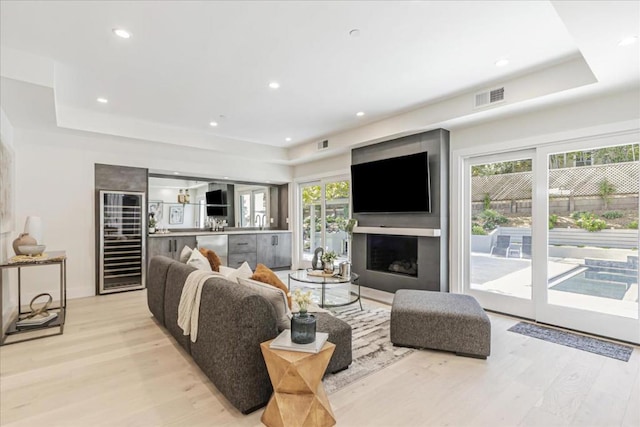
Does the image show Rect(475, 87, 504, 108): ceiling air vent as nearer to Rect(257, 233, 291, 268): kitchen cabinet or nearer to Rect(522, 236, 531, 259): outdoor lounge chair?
Rect(522, 236, 531, 259): outdoor lounge chair

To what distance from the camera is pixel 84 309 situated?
4141 millimetres

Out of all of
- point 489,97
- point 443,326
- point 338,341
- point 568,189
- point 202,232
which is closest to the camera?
point 338,341

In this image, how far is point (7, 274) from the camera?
3.72 metres

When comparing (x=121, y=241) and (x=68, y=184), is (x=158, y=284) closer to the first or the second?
(x=121, y=241)

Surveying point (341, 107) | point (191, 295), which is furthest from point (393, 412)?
point (341, 107)

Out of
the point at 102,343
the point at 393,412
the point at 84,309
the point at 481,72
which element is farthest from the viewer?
the point at 84,309

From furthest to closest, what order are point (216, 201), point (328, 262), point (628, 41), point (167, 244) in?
point (216, 201) → point (167, 244) → point (328, 262) → point (628, 41)

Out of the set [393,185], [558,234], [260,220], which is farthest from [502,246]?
[260,220]

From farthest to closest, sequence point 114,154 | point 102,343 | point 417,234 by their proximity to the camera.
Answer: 1. point 114,154
2. point 417,234
3. point 102,343

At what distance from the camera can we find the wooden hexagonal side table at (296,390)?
1746 millimetres

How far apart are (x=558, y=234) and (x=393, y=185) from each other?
2127mm

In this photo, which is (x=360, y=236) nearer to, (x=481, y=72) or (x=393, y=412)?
(x=481, y=72)

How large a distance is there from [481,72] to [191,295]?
11.7 feet

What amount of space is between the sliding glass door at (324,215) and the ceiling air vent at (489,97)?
9.52 ft
